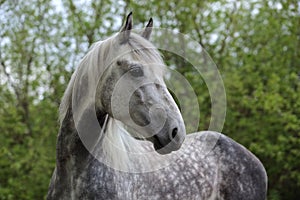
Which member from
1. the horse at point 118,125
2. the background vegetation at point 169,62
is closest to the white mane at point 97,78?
the horse at point 118,125

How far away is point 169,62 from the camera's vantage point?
750 cm

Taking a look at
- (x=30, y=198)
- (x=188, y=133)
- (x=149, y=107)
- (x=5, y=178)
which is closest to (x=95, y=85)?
(x=149, y=107)

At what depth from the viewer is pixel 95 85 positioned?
3.10 metres

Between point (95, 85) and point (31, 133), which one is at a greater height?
point (95, 85)

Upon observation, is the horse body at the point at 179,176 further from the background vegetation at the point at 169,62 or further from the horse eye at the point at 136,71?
the background vegetation at the point at 169,62

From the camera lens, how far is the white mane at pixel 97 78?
3023 mm

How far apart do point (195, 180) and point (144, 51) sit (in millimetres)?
1272

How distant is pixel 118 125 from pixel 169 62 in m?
4.17

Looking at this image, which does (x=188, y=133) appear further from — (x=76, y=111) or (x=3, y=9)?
(x=3, y=9)

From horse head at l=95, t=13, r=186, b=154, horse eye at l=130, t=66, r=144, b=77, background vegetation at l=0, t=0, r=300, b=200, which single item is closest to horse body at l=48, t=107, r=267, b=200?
horse head at l=95, t=13, r=186, b=154

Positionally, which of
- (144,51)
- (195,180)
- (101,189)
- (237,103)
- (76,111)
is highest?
(144,51)

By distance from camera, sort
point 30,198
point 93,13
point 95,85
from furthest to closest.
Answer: point 93,13 → point 30,198 → point 95,85

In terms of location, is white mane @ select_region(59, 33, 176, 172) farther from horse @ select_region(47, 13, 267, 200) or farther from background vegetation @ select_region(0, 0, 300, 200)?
background vegetation @ select_region(0, 0, 300, 200)

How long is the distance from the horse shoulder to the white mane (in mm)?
1008
